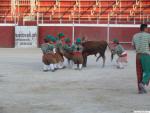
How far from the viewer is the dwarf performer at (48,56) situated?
49.1 ft

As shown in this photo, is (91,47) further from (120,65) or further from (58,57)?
(58,57)

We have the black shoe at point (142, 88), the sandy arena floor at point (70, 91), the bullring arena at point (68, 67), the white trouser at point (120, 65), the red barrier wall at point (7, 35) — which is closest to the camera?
the sandy arena floor at point (70, 91)

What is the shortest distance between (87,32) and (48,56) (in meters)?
16.3

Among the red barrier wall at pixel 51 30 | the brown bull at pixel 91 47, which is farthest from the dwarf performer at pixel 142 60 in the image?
the red barrier wall at pixel 51 30

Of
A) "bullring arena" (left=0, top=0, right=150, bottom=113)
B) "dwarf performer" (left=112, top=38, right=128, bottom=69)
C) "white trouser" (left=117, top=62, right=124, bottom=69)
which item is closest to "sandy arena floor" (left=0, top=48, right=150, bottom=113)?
"bullring arena" (left=0, top=0, right=150, bottom=113)

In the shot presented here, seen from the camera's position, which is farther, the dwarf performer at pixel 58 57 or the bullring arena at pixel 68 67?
the dwarf performer at pixel 58 57

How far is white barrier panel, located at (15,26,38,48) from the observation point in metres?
31.1

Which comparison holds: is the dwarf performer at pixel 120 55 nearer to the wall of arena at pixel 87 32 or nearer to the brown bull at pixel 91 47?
the brown bull at pixel 91 47

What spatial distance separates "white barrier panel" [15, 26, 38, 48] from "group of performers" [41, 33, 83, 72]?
1443 cm

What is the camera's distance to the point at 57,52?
52.6 feet

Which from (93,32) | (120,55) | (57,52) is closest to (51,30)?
(93,32)

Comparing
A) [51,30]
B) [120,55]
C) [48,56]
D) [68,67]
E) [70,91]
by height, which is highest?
[51,30]

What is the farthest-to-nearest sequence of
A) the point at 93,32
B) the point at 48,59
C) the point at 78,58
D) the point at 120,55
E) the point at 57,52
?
1. the point at 93,32
2. the point at 120,55
3. the point at 57,52
4. the point at 78,58
5. the point at 48,59

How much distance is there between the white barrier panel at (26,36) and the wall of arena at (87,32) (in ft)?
1.07
